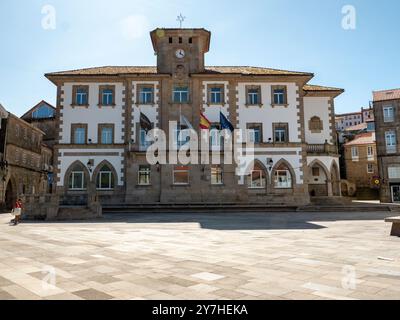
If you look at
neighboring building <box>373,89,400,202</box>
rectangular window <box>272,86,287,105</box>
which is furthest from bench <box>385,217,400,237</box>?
neighboring building <box>373,89,400,202</box>

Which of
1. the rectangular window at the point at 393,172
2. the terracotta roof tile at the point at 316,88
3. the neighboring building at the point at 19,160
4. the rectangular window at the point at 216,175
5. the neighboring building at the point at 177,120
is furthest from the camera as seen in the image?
the rectangular window at the point at 393,172

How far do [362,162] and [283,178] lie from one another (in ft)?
98.4

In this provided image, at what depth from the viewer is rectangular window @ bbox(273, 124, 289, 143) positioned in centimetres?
3175

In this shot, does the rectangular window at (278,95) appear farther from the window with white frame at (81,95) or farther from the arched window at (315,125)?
the window with white frame at (81,95)

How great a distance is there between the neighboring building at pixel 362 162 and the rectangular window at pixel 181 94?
34809 mm

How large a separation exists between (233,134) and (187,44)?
10023 mm

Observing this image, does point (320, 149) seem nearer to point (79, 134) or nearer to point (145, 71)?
point (145, 71)

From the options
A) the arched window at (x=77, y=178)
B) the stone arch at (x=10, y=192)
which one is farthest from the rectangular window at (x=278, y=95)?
the stone arch at (x=10, y=192)

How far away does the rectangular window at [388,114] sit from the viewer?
4394 centimetres

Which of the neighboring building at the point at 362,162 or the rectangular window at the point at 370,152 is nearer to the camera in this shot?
the neighboring building at the point at 362,162

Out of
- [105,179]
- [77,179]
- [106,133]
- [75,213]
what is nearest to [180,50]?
[106,133]

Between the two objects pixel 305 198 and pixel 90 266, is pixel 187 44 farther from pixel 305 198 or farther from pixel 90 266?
pixel 90 266
